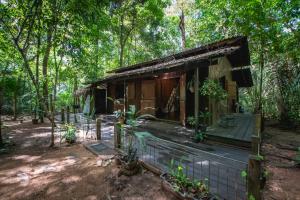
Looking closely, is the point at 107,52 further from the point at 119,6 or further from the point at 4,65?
the point at 4,65

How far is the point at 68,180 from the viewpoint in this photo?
3529mm

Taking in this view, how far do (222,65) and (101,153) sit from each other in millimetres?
6780

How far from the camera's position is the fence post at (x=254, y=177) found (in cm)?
210

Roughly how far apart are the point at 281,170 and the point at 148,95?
649cm

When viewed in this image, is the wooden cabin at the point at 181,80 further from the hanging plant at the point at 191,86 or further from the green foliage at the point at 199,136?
the green foliage at the point at 199,136

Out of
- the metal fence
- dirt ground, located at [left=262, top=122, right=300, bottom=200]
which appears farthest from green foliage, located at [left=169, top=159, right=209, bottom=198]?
dirt ground, located at [left=262, top=122, right=300, bottom=200]

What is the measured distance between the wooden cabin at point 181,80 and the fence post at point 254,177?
333 centimetres

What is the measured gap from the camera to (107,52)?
18.2 meters

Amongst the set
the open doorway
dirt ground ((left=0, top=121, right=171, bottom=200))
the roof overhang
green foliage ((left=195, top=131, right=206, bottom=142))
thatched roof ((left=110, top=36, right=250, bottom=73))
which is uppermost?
thatched roof ((left=110, top=36, right=250, bottom=73))

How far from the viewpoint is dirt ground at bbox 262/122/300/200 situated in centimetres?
286

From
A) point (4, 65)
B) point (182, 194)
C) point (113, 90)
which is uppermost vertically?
point (4, 65)

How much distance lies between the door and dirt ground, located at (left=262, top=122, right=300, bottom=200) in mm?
5156

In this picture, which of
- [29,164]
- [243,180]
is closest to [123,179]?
[243,180]

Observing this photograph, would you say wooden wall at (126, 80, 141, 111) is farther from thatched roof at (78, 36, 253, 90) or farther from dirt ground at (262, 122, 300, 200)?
dirt ground at (262, 122, 300, 200)
